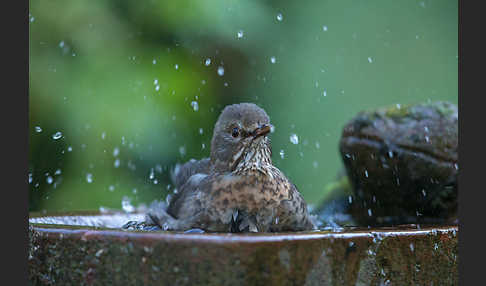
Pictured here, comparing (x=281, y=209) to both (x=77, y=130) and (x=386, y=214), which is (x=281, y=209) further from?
(x=77, y=130)

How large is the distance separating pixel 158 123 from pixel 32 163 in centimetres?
124

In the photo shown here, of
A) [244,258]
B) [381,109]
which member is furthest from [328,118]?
[244,258]

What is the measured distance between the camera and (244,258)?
237 cm

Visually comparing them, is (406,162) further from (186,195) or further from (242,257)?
(242,257)

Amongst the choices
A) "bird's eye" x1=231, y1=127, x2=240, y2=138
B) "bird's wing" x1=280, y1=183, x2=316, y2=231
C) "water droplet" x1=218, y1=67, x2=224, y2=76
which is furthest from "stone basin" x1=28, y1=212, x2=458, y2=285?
"water droplet" x1=218, y1=67, x2=224, y2=76

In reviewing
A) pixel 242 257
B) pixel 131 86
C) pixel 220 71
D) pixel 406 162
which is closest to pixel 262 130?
pixel 242 257

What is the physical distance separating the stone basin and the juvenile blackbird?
49 centimetres

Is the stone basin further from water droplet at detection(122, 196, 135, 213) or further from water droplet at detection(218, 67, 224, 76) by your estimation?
water droplet at detection(218, 67, 224, 76)

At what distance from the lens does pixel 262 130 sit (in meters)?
3.10

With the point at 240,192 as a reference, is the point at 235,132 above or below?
above

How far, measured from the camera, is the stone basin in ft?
7.86

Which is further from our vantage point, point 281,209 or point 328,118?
point 328,118

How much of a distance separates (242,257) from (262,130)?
92 centimetres

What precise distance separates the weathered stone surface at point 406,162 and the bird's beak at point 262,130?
5.04ft
